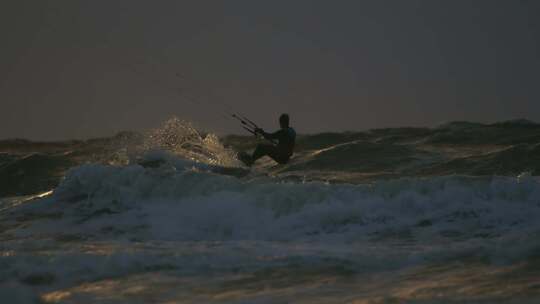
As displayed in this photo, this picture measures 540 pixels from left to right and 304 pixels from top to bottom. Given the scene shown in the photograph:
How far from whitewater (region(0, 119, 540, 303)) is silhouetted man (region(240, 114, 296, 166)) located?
366 millimetres

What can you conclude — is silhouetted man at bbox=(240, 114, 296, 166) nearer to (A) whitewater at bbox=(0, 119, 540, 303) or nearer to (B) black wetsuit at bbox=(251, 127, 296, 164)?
(B) black wetsuit at bbox=(251, 127, 296, 164)

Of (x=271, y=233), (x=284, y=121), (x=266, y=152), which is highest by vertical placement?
(x=284, y=121)

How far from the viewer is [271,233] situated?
31.2 feet

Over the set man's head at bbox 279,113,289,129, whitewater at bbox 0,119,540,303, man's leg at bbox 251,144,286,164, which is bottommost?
whitewater at bbox 0,119,540,303

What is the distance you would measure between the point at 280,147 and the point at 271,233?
6.88 meters

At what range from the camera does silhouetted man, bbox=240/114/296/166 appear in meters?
16.0

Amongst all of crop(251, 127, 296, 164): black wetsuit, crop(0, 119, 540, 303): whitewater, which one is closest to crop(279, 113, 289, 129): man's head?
crop(251, 127, 296, 164): black wetsuit

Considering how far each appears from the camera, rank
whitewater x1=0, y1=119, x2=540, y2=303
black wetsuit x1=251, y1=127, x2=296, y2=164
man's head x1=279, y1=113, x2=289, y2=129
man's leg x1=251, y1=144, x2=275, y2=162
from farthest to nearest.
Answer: man's head x1=279, y1=113, x2=289, y2=129 → black wetsuit x1=251, y1=127, x2=296, y2=164 → man's leg x1=251, y1=144, x2=275, y2=162 → whitewater x1=0, y1=119, x2=540, y2=303

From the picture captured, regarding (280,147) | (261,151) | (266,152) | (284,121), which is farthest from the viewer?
(284,121)

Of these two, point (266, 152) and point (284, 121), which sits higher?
point (284, 121)

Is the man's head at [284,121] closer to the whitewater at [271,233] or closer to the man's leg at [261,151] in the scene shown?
the man's leg at [261,151]

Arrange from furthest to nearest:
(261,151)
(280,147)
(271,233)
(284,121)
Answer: (284,121), (280,147), (261,151), (271,233)

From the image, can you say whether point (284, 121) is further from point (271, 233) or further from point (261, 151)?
point (271, 233)

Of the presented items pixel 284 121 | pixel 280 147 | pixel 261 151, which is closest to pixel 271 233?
pixel 261 151
